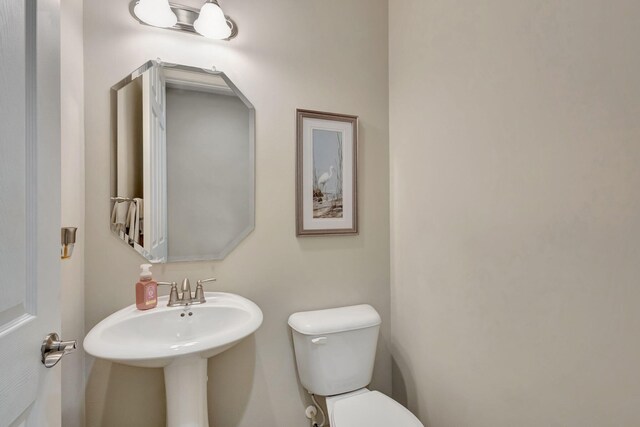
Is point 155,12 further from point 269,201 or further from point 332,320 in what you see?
point 332,320

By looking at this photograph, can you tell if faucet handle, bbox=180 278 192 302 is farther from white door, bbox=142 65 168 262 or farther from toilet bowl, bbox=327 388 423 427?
toilet bowl, bbox=327 388 423 427

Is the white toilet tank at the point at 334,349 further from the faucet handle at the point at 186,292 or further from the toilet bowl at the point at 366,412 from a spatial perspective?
the faucet handle at the point at 186,292

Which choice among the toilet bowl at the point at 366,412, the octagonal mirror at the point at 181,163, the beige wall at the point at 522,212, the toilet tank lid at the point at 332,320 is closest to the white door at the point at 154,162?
the octagonal mirror at the point at 181,163

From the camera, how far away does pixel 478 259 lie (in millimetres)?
1164

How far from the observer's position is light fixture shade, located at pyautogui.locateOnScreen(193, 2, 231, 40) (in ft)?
4.07

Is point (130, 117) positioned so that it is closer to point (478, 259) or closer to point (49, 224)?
point (49, 224)

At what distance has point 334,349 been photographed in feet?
4.40

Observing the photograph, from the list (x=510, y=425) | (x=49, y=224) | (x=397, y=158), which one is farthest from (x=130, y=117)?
(x=510, y=425)

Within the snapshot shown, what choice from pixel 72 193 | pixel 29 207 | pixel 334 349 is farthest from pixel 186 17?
pixel 334 349

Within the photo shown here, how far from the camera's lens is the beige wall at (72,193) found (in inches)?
38.9

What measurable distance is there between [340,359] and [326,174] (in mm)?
912

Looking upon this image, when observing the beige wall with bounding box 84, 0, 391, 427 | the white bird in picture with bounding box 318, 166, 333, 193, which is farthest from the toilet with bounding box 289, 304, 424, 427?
the white bird in picture with bounding box 318, 166, 333, 193

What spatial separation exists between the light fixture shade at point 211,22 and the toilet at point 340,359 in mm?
1346

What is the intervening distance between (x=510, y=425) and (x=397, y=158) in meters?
1.25
